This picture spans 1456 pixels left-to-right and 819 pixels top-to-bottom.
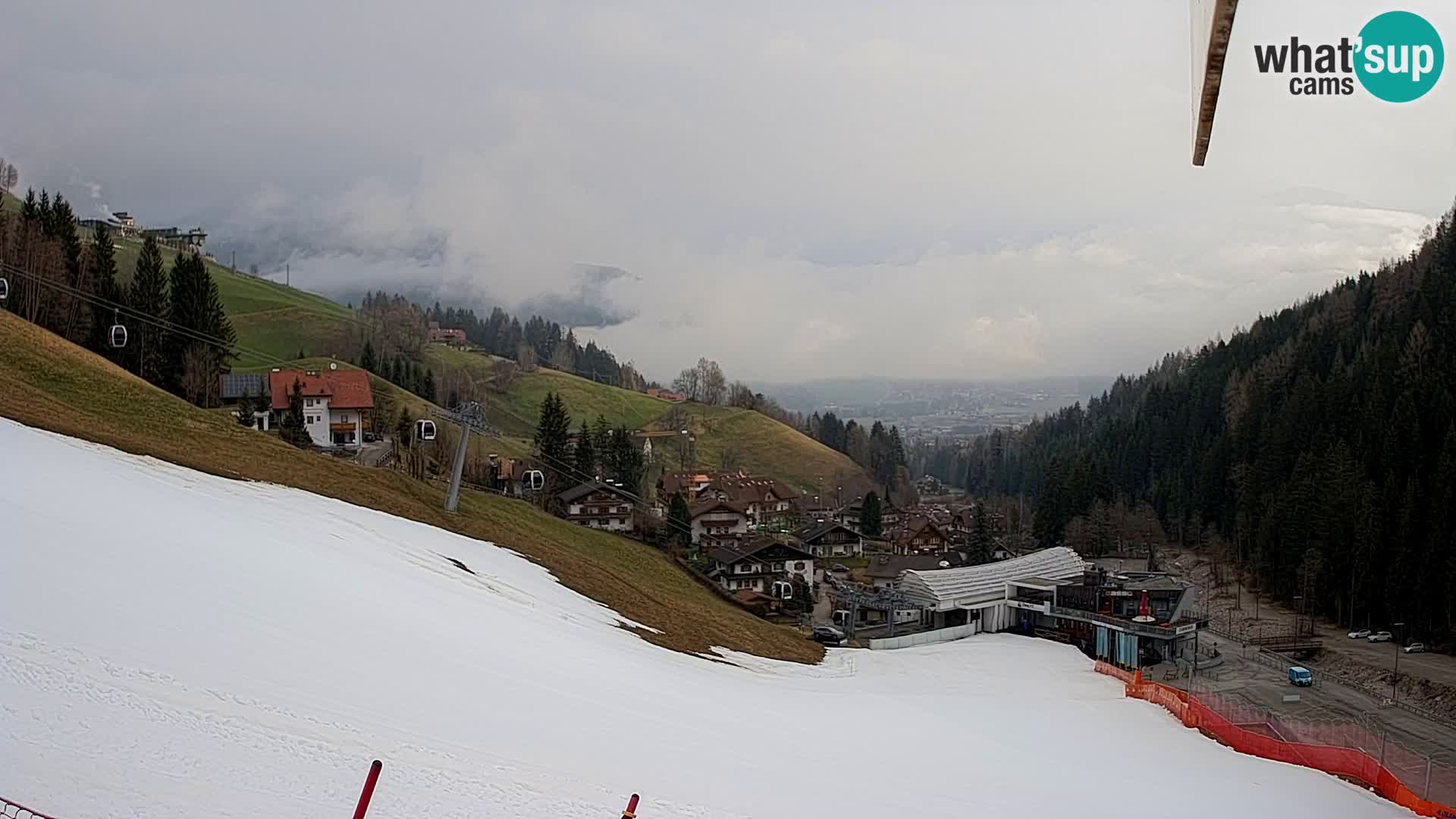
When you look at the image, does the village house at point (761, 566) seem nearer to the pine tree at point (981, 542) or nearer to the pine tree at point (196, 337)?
the pine tree at point (981, 542)

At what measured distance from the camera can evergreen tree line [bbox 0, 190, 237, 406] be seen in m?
47.8

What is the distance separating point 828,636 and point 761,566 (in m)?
18.0

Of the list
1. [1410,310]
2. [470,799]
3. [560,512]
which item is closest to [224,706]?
[470,799]

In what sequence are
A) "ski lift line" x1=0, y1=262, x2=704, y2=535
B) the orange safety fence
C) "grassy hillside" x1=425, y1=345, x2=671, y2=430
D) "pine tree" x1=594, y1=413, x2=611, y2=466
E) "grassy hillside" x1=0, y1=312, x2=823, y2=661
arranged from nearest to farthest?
the orange safety fence → "grassy hillside" x1=0, y1=312, x2=823, y2=661 → "ski lift line" x1=0, y1=262, x2=704, y2=535 → "pine tree" x1=594, y1=413, x2=611, y2=466 → "grassy hillside" x1=425, y1=345, x2=671, y2=430

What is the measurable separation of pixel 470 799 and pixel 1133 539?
268ft

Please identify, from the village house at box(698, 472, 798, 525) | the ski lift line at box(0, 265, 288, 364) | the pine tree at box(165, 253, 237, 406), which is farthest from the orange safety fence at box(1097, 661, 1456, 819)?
the village house at box(698, 472, 798, 525)

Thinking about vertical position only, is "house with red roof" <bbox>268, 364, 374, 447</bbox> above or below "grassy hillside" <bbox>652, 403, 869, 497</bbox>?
above

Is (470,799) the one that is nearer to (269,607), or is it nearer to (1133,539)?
(269,607)

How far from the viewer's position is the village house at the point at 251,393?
2292 inches

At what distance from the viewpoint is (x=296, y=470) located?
2539 centimetres

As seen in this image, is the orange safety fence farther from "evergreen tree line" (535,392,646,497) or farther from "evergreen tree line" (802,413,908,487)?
"evergreen tree line" (802,413,908,487)

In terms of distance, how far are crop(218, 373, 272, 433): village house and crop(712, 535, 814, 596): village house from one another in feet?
103

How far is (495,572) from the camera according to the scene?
20.8 meters

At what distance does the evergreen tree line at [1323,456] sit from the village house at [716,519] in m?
31.4
